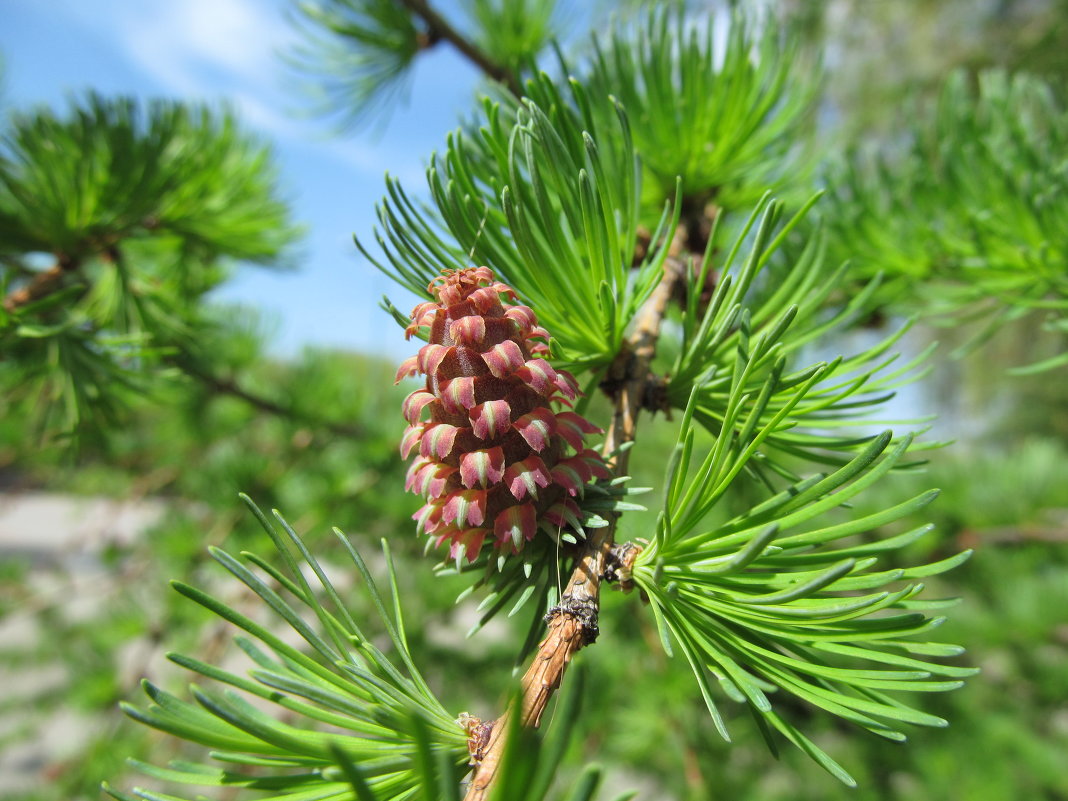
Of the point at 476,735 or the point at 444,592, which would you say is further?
the point at 444,592

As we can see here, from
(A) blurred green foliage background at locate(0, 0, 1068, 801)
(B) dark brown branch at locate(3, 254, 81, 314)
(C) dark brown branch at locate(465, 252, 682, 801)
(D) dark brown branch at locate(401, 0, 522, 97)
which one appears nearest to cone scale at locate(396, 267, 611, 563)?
(C) dark brown branch at locate(465, 252, 682, 801)

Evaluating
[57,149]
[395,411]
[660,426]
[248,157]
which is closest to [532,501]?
[57,149]

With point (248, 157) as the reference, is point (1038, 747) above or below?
below

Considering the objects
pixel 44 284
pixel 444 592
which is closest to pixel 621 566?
pixel 44 284

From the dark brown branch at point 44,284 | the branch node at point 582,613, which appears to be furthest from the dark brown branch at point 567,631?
the dark brown branch at point 44,284

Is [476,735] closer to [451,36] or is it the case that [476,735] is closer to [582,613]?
[582,613]

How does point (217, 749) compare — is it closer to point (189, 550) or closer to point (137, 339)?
point (137, 339)
